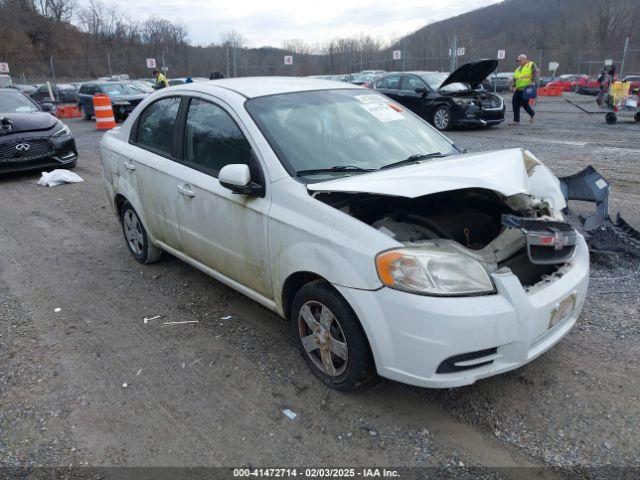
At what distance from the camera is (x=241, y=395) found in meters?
3.02

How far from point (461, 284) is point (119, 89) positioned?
64.9 feet

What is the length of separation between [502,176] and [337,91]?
1.67 meters

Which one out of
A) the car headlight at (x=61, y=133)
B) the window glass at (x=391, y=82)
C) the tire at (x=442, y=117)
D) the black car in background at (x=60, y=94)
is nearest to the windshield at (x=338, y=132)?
the car headlight at (x=61, y=133)

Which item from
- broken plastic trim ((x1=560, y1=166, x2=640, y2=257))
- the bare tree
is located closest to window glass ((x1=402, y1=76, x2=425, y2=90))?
broken plastic trim ((x1=560, y1=166, x2=640, y2=257))

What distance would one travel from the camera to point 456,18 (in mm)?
121312

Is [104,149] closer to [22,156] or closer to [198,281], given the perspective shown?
[198,281]

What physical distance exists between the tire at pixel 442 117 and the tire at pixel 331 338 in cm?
1185

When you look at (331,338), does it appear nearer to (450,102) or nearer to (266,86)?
(266,86)

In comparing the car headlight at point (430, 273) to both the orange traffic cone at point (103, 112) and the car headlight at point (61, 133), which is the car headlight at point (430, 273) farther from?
the orange traffic cone at point (103, 112)

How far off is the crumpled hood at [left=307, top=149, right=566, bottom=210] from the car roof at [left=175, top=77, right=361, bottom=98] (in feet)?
3.60

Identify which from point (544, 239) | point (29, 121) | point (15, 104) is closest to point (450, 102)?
point (29, 121)

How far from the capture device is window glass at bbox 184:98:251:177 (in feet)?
11.4

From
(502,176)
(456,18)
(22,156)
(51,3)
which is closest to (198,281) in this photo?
(502,176)

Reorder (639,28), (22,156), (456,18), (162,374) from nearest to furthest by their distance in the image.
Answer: (162,374)
(22,156)
(639,28)
(456,18)
